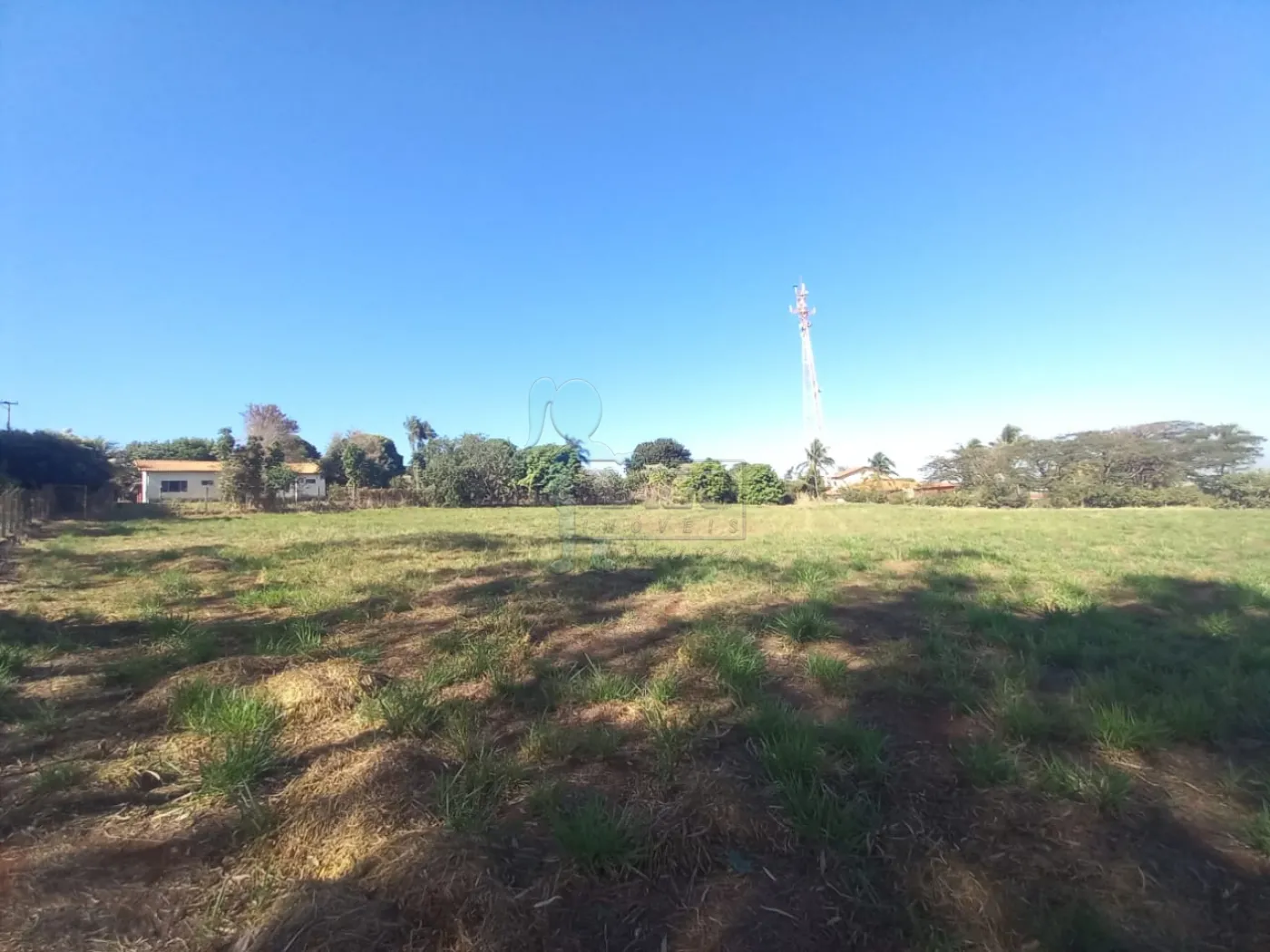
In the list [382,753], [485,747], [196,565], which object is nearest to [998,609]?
[485,747]

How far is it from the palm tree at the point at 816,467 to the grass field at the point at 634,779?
2958 centimetres

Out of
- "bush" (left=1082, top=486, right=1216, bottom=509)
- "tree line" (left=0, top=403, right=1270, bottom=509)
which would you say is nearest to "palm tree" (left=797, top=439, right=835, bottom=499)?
"tree line" (left=0, top=403, right=1270, bottom=509)

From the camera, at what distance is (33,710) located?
2.76 metres

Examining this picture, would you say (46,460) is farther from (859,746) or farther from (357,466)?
(859,746)

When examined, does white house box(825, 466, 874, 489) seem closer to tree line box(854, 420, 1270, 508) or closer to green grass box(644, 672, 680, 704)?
tree line box(854, 420, 1270, 508)

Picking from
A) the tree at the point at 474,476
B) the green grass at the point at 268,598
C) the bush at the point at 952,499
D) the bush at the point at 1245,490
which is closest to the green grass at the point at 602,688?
the green grass at the point at 268,598

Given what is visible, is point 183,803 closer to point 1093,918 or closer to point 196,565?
point 1093,918

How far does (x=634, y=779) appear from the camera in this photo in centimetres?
215

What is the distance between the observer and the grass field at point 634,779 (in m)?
1.54

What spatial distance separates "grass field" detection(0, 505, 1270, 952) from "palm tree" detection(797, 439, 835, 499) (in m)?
29.6

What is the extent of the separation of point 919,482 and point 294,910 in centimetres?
4982

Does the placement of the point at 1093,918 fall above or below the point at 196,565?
below

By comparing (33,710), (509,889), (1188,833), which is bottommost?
(1188,833)

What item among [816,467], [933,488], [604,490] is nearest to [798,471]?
[816,467]
